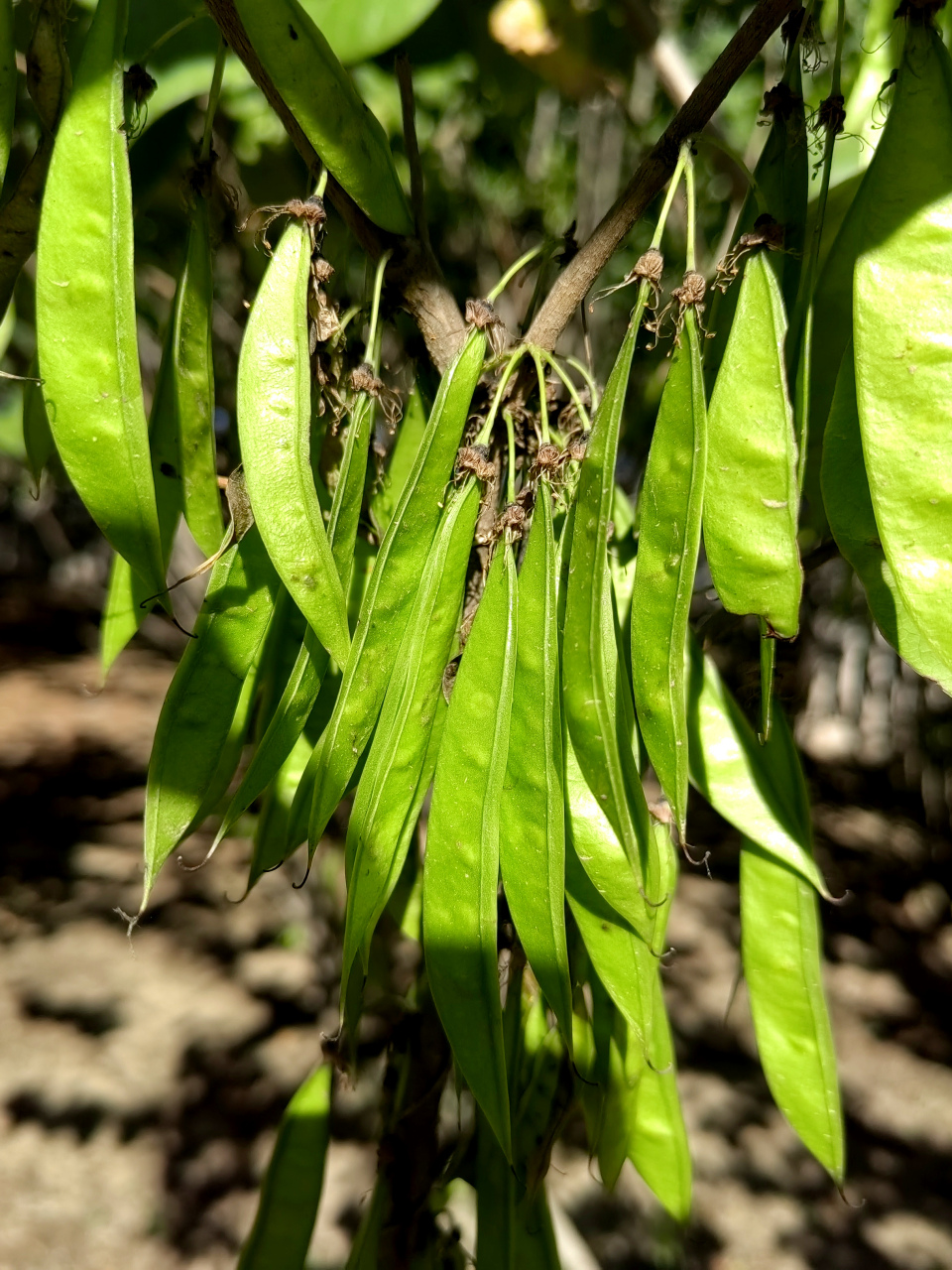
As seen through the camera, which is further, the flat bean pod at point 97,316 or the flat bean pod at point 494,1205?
the flat bean pod at point 494,1205

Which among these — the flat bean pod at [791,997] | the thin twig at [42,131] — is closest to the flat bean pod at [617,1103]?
the flat bean pod at [791,997]

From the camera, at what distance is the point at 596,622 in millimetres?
639

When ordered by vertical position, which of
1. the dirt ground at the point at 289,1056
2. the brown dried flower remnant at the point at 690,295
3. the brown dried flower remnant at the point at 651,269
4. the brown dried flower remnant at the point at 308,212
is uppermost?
the brown dried flower remnant at the point at 308,212

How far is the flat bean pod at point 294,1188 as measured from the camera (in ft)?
3.58

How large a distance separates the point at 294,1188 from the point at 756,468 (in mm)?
996

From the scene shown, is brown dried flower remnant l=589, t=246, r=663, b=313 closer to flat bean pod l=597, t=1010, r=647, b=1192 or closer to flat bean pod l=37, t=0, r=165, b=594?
flat bean pod l=37, t=0, r=165, b=594

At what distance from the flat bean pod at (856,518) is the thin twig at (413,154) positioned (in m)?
0.38

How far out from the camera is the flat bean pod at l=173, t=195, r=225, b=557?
78 centimetres

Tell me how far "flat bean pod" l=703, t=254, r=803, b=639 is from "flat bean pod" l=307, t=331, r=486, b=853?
206 mm

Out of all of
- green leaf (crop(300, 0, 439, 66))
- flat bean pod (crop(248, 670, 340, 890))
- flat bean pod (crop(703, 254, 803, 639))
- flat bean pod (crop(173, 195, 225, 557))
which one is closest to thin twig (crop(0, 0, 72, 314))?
flat bean pod (crop(173, 195, 225, 557))

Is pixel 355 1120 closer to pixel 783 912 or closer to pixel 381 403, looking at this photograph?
pixel 783 912

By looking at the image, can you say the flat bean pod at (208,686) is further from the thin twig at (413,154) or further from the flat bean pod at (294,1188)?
the flat bean pod at (294,1188)

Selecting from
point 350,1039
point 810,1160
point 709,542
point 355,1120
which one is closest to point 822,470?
point 709,542

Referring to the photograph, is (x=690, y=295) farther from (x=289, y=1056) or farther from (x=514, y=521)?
(x=289, y=1056)
